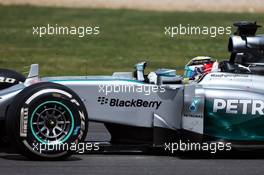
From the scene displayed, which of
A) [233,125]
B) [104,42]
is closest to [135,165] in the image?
[233,125]

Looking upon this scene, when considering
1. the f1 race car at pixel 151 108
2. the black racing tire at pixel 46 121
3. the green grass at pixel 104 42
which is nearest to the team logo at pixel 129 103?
the f1 race car at pixel 151 108

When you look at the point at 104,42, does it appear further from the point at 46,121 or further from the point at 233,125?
the point at 46,121

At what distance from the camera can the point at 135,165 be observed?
805cm

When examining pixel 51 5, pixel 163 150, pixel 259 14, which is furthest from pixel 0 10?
pixel 163 150

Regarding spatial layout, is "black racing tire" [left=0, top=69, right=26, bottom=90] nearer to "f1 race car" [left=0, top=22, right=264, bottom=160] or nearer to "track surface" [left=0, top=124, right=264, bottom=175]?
"f1 race car" [left=0, top=22, right=264, bottom=160]

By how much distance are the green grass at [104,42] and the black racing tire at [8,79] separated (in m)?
7.90

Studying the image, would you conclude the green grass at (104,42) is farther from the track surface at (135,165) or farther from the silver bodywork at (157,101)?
the track surface at (135,165)

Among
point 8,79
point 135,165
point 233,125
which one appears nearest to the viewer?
point 135,165

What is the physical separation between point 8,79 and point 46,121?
5.41 ft

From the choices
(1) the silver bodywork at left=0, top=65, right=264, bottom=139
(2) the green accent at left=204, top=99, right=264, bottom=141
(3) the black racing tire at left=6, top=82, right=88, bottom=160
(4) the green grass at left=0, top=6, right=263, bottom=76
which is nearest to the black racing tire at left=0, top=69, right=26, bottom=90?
(1) the silver bodywork at left=0, top=65, right=264, bottom=139

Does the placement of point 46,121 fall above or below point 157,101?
below

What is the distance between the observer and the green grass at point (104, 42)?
1927 centimetres

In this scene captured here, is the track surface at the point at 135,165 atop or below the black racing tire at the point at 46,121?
below

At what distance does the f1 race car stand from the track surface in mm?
205
